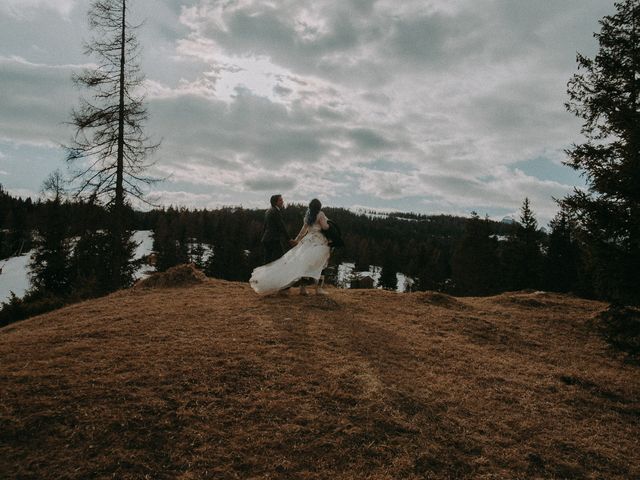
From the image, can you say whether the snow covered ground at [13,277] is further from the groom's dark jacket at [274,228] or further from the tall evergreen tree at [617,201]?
the tall evergreen tree at [617,201]

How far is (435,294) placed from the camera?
41.2ft

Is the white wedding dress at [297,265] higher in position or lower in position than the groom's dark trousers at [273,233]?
lower

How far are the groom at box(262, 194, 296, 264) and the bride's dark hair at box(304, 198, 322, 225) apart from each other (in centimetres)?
80

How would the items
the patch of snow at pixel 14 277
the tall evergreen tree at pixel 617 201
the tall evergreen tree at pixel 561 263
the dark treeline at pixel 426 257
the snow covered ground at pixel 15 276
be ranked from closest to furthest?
the tall evergreen tree at pixel 617 201, the dark treeline at pixel 426 257, the tall evergreen tree at pixel 561 263, the snow covered ground at pixel 15 276, the patch of snow at pixel 14 277

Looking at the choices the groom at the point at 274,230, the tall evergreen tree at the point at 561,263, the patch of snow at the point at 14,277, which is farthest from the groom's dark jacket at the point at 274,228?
the patch of snow at the point at 14,277

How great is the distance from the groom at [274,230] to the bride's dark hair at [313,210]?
80 centimetres

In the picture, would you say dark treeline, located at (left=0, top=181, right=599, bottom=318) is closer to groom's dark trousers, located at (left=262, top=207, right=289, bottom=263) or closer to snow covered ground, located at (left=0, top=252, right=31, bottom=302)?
groom's dark trousers, located at (left=262, top=207, right=289, bottom=263)

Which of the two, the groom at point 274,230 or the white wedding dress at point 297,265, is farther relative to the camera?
the groom at point 274,230

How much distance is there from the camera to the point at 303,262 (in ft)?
35.1

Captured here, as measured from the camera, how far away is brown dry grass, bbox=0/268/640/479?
398 cm

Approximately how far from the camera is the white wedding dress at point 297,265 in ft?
35.1

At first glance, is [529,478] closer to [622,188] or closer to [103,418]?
[103,418]

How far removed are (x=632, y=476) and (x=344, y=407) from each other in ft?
11.4

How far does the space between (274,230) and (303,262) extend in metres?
1.49
